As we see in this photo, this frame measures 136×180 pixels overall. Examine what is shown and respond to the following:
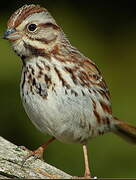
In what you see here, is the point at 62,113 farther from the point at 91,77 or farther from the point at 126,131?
the point at 126,131

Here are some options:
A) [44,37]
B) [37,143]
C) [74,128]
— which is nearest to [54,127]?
[74,128]

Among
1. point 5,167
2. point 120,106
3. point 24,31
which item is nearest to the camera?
point 5,167

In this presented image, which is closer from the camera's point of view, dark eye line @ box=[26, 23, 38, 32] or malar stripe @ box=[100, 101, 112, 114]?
dark eye line @ box=[26, 23, 38, 32]

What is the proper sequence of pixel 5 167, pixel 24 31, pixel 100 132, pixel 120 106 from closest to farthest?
pixel 5 167, pixel 24 31, pixel 100 132, pixel 120 106

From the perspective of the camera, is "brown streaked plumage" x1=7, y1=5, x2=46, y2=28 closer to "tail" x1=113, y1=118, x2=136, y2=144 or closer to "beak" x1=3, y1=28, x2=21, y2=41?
"beak" x1=3, y1=28, x2=21, y2=41

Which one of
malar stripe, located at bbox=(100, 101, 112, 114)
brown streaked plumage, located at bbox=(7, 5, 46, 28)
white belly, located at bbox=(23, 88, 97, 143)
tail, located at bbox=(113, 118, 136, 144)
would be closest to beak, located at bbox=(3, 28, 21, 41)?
brown streaked plumage, located at bbox=(7, 5, 46, 28)

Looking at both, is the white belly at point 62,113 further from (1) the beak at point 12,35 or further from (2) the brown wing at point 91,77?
(1) the beak at point 12,35

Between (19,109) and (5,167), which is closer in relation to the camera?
(5,167)

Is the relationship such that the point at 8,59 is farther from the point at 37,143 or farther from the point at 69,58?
the point at 69,58
